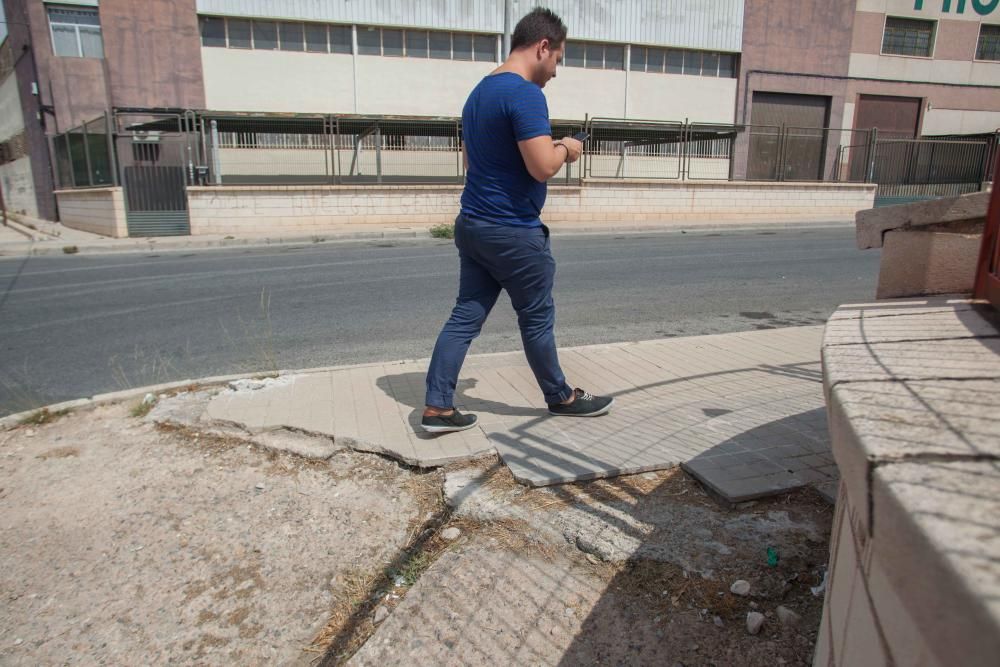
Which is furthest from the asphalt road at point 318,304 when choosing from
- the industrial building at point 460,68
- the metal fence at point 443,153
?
the industrial building at point 460,68

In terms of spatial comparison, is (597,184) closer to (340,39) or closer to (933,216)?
(340,39)

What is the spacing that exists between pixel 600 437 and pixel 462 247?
1192 mm

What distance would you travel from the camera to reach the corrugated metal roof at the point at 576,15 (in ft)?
71.2

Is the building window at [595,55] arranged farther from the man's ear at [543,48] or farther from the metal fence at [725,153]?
the man's ear at [543,48]

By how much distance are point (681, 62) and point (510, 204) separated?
84.4 ft

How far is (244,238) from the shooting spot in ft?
51.3

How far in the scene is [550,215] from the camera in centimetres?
1967

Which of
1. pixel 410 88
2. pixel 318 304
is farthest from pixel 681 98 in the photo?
A: pixel 318 304

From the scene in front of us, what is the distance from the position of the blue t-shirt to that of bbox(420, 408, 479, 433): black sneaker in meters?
1.03

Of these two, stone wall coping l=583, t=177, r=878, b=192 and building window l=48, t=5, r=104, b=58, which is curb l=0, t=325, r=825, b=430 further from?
building window l=48, t=5, r=104, b=58

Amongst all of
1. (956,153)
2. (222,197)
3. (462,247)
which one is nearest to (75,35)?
(222,197)

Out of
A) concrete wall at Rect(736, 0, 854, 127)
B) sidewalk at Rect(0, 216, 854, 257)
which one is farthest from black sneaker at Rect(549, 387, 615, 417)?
concrete wall at Rect(736, 0, 854, 127)

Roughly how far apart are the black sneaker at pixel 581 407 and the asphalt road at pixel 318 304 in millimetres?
2071

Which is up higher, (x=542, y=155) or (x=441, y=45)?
(x=441, y=45)
